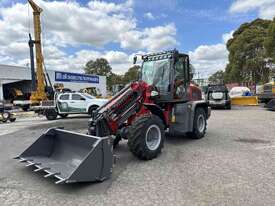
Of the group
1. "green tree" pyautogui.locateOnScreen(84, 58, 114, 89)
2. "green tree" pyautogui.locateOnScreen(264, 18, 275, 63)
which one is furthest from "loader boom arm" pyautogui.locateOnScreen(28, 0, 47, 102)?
"green tree" pyautogui.locateOnScreen(84, 58, 114, 89)

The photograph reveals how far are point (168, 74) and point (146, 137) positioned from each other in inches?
92.1

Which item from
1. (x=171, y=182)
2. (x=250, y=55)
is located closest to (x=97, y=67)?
(x=250, y=55)

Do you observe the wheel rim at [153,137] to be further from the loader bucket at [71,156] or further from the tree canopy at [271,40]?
the tree canopy at [271,40]

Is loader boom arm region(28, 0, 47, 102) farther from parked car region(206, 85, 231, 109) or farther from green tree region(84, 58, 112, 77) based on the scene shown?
green tree region(84, 58, 112, 77)

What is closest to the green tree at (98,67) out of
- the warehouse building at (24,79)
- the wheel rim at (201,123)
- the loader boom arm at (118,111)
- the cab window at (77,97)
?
the warehouse building at (24,79)

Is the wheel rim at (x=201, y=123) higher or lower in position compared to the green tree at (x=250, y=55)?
lower

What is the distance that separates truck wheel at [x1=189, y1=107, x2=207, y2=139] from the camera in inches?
326

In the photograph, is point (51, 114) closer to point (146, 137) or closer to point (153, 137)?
point (153, 137)

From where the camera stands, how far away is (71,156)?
5387mm

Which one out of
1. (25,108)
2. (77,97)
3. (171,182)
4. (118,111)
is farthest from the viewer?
(25,108)

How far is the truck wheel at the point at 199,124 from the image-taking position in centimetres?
828

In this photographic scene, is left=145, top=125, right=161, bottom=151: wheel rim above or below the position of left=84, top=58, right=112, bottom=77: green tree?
below

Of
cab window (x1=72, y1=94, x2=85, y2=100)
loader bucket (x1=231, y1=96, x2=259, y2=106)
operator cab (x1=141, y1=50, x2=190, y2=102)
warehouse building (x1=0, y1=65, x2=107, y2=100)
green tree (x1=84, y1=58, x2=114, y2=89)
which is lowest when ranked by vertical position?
loader bucket (x1=231, y1=96, x2=259, y2=106)

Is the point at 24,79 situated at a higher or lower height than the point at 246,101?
higher
